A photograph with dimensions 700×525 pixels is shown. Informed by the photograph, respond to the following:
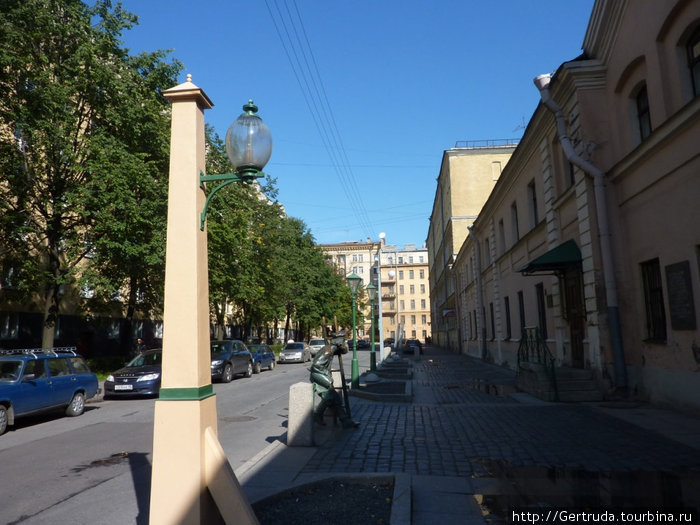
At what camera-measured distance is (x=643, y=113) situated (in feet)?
38.5

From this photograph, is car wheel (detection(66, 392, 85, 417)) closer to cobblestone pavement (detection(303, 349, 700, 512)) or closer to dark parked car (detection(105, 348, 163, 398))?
dark parked car (detection(105, 348, 163, 398))

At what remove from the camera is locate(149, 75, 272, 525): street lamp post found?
3.59 metres

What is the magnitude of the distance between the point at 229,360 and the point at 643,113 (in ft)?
53.5

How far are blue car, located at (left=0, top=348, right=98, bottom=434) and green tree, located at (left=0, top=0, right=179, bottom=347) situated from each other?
19.7 feet

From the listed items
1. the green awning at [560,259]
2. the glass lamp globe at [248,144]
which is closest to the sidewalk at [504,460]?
the glass lamp globe at [248,144]

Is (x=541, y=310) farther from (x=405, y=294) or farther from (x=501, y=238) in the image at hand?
(x=405, y=294)

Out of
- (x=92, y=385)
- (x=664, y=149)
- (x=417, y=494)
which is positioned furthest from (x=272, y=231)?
(x=417, y=494)

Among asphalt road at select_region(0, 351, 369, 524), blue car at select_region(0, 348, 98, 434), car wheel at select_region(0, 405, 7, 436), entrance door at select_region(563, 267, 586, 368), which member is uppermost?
entrance door at select_region(563, 267, 586, 368)

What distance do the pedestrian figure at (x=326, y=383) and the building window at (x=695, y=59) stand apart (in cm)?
794

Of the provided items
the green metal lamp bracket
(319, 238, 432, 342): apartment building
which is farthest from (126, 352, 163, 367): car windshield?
(319, 238, 432, 342): apartment building

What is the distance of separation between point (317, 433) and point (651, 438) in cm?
493

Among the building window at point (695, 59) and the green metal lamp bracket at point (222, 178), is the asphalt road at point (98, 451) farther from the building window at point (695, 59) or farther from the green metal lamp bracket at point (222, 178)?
the building window at point (695, 59)

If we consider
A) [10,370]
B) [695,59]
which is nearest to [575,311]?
[695,59]

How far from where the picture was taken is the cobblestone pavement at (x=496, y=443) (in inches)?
254
